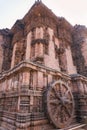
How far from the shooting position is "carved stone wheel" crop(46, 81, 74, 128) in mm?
4602

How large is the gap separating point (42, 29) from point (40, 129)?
35.3 ft

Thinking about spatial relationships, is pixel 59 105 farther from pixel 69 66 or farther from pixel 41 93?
pixel 69 66

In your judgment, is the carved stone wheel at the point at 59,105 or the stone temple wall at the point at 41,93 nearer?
the stone temple wall at the point at 41,93

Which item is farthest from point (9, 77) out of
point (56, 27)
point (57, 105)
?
point (56, 27)

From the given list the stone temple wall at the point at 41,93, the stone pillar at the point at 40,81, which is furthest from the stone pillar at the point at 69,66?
the stone pillar at the point at 40,81

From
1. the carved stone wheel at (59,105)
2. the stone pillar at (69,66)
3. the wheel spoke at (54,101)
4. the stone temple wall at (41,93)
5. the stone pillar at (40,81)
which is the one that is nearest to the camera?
Result: the stone temple wall at (41,93)

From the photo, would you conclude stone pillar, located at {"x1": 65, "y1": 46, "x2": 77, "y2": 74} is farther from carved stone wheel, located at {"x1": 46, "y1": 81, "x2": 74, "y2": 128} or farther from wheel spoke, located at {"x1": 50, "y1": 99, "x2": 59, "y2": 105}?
wheel spoke, located at {"x1": 50, "y1": 99, "x2": 59, "y2": 105}

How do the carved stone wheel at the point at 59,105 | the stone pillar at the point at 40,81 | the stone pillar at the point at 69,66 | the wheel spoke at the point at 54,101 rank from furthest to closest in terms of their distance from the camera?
the stone pillar at the point at 69,66, the stone pillar at the point at 40,81, the wheel spoke at the point at 54,101, the carved stone wheel at the point at 59,105

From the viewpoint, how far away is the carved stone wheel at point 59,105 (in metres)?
4.60

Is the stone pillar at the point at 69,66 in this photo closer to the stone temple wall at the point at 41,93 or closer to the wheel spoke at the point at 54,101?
the stone temple wall at the point at 41,93

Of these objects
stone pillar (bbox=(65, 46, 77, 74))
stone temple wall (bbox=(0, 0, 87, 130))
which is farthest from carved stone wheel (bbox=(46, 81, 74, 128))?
stone pillar (bbox=(65, 46, 77, 74))

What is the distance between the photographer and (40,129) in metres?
4.25

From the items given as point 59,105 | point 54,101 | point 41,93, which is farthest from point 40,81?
point 59,105

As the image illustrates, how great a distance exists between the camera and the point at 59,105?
5.04m
